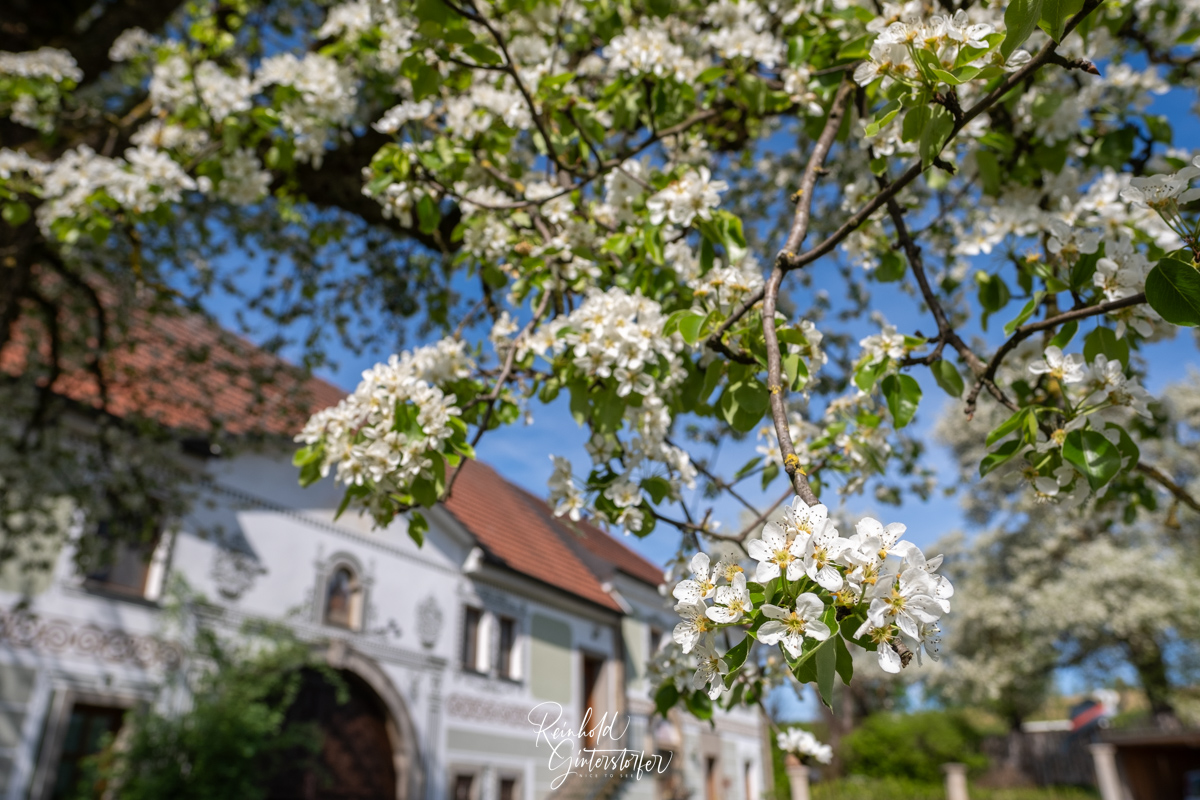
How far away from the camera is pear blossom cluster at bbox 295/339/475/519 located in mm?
2172

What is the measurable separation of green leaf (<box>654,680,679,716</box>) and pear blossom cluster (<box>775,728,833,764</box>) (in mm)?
799

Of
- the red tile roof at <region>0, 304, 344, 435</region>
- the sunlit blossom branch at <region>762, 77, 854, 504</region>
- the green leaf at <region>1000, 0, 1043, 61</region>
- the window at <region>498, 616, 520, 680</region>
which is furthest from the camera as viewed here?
the window at <region>498, 616, 520, 680</region>

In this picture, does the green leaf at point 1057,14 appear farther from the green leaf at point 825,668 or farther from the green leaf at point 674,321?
A: the green leaf at point 825,668

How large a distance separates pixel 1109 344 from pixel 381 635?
10.9 metres

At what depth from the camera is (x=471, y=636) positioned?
1318cm

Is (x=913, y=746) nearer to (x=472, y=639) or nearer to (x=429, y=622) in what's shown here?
(x=472, y=639)

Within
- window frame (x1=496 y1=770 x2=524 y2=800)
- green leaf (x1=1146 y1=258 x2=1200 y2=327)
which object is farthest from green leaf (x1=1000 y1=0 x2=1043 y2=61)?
window frame (x1=496 y1=770 x2=524 y2=800)

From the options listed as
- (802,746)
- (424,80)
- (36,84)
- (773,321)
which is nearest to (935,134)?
(773,321)

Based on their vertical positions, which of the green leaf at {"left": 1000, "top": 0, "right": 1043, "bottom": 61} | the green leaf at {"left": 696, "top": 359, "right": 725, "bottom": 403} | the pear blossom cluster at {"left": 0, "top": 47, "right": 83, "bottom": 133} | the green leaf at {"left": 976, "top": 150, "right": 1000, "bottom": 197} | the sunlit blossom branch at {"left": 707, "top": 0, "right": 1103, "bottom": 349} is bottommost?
the green leaf at {"left": 696, "top": 359, "right": 725, "bottom": 403}

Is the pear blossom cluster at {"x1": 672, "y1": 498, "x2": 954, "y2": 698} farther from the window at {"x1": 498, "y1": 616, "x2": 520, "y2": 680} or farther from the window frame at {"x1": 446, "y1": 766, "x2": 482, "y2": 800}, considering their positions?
the window at {"x1": 498, "y1": 616, "x2": 520, "y2": 680}

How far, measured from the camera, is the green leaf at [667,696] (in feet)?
8.20

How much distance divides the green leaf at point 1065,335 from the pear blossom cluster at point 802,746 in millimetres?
1825

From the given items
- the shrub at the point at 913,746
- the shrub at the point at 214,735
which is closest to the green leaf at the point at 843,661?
the shrub at the point at 214,735

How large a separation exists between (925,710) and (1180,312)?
82.0ft
